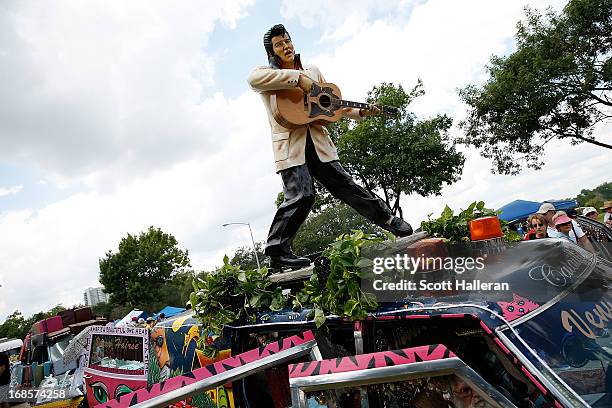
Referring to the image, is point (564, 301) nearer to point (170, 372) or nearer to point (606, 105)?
point (170, 372)

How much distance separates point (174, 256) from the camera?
36.4 metres

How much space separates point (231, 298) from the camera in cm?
292

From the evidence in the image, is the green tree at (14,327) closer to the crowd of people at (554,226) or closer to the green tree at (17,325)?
the green tree at (17,325)

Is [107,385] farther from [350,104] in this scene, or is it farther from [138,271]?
[138,271]

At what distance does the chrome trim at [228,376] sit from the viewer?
220 centimetres

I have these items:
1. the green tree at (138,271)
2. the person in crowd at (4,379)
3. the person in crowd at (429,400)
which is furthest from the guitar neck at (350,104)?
the green tree at (138,271)

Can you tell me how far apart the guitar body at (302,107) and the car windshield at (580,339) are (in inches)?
92.1

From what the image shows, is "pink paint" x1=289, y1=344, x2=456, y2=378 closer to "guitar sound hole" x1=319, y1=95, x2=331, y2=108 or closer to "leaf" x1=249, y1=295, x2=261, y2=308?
"leaf" x1=249, y1=295, x2=261, y2=308

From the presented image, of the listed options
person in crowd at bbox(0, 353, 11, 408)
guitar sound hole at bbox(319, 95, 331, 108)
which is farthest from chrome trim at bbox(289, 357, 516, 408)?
person in crowd at bbox(0, 353, 11, 408)

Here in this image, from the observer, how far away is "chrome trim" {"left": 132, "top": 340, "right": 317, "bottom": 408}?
2201 mm

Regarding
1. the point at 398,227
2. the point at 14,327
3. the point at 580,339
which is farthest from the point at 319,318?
the point at 14,327

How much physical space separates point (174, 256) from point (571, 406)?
121 feet

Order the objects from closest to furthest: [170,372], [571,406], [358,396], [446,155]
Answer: [571,406] < [358,396] < [170,372] < [446,155]

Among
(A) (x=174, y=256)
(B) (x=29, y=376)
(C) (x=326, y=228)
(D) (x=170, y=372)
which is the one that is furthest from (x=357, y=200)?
(A) (x=174, y=256)
